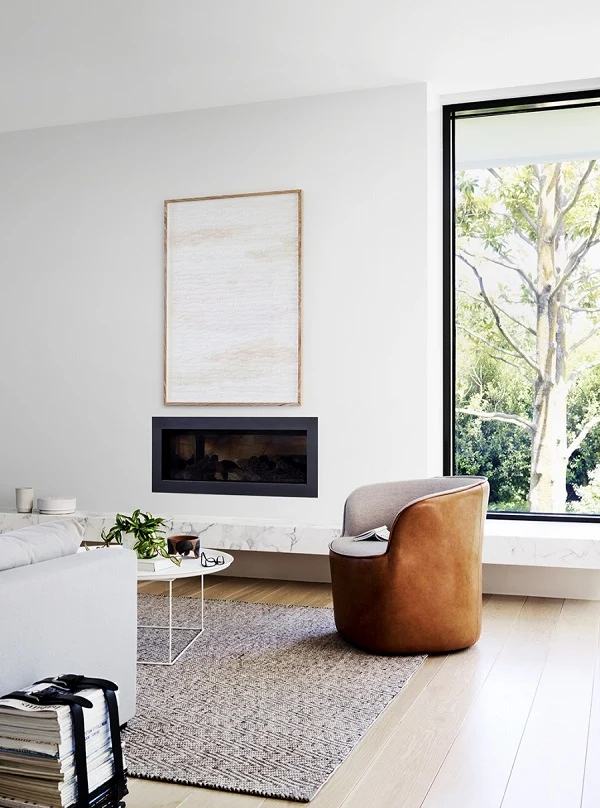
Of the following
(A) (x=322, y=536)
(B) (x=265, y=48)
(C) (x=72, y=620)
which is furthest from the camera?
(A) (x=322, y=536)

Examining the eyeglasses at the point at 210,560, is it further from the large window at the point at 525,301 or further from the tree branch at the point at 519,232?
the tree branch at the point at 519,232

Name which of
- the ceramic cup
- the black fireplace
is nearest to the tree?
the black fireplace

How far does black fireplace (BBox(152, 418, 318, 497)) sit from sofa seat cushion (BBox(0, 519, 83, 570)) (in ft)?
8.73

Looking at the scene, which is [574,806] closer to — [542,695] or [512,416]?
[542,695]

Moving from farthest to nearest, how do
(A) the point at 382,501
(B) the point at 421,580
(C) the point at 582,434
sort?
(C) the point at 582,434
(A) the point at 382,501
(B) the point at 421,580

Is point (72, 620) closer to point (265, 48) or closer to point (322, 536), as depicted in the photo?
point (322, 536)

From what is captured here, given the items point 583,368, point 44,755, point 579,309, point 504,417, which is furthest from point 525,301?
point 44,755

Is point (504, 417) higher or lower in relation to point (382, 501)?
higher

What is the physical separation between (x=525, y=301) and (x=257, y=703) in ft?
10.3

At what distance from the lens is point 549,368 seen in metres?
5.19

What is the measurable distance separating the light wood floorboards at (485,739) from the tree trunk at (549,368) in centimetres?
119

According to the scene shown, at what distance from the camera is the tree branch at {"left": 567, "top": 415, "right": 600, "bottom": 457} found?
5.10 m

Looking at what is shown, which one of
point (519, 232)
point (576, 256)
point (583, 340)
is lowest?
point (583, 340)

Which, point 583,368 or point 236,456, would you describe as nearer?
point 583,368
